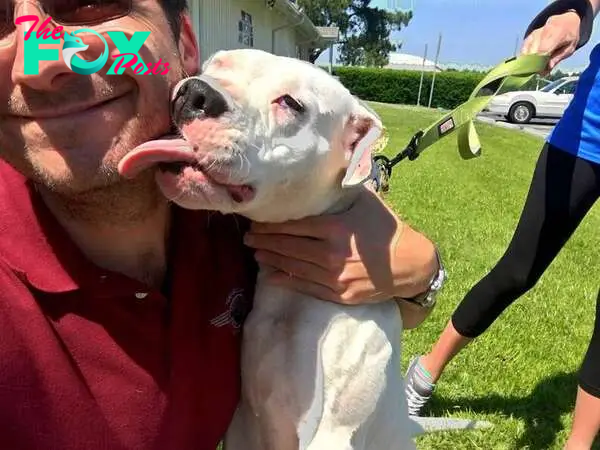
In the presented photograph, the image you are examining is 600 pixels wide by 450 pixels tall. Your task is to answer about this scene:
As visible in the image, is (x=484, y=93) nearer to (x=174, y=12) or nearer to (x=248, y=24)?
(x=174, y=12)

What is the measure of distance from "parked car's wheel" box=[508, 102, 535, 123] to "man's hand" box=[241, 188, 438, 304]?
25.8m

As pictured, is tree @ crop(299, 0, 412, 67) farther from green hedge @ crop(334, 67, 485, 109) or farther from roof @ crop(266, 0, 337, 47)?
roof @ crop(266, 0, 337, 47)

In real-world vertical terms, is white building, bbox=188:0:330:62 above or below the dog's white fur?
below

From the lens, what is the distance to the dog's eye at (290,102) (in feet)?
7.14

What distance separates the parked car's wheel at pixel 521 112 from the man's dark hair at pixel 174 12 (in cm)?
2622

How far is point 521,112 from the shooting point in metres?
26.9

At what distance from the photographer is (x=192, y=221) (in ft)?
7.29

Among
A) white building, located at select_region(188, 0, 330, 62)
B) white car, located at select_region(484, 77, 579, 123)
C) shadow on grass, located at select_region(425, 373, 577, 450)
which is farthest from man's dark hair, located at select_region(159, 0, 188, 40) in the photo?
white car, located at select_region(484, 77, 579, 123)

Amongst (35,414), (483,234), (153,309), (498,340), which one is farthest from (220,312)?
(483,234)

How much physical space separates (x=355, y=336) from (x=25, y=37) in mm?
1246

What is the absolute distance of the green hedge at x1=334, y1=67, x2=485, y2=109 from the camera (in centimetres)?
4144

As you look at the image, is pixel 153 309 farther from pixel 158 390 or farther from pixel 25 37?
pixel 25 37

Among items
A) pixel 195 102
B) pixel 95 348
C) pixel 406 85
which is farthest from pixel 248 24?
pixel 406 85

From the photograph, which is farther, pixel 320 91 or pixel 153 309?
pixel 320 91
